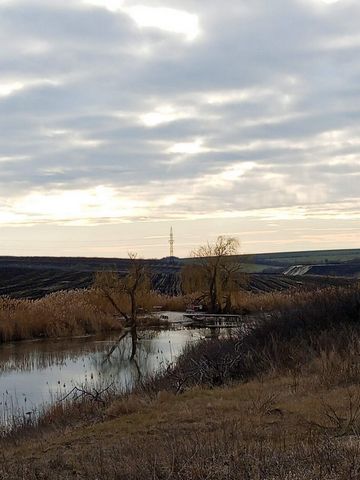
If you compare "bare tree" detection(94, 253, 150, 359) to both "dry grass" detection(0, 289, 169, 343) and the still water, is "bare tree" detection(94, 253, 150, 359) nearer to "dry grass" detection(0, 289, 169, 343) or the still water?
"dry grass" detection(0, 289, 169, 343)

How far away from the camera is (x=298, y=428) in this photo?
7770 millimetres

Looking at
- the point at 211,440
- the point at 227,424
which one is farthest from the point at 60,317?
the point at 211,440

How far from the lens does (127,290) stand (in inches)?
1280

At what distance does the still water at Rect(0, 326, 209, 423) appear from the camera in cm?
1557

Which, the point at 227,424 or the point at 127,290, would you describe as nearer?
the point at 227,424

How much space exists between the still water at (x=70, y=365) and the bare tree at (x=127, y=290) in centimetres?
316

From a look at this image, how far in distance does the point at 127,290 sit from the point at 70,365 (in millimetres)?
12385

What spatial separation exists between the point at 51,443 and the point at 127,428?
3.45 ft

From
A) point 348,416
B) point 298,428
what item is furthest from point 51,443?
point 348,416

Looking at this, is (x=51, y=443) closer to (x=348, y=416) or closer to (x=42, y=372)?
(x=348, y=416)

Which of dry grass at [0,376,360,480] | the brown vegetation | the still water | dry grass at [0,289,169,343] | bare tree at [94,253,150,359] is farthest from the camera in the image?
bare tree at [94,253,150,359]

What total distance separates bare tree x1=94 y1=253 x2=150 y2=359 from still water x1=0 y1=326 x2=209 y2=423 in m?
3.16

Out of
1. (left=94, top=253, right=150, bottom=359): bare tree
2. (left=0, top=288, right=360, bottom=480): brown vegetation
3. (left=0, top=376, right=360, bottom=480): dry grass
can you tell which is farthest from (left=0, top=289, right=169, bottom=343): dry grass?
(left=0, top=376, right=360, bottom=480): dry grass

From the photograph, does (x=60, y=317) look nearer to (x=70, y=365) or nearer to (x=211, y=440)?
(x=70, y=365)
